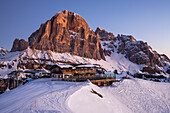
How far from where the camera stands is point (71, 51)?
13875 cm

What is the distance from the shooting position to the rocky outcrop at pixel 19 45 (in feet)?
368

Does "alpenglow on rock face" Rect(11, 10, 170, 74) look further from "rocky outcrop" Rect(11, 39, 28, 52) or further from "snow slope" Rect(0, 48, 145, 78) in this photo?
"snow slope" Rect(0, 48, 145, 78)

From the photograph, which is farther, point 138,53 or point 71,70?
point 138,53

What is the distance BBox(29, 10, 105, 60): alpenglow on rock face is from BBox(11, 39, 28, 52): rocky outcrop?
5.79 metres

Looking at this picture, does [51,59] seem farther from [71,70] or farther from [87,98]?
[87,98]

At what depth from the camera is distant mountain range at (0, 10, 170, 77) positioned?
9932 cm

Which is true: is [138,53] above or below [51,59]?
above

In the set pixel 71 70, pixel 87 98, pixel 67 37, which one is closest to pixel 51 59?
pixel 67 37

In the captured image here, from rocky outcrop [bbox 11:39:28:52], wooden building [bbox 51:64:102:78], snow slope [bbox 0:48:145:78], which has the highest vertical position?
rocky outcrop [bbox 11:39:28:52]

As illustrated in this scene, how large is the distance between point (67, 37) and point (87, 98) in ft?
425

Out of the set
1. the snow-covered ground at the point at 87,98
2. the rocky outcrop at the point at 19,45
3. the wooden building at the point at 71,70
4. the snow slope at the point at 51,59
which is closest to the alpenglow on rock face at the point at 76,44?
the rocky outcrop at the point at 19,45

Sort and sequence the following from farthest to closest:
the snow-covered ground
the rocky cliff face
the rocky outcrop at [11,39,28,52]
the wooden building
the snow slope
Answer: the rocky cliff face → the rocky outcrop at [11,39,28,52] → the snow slope → the wooden building → the snow-covered ground

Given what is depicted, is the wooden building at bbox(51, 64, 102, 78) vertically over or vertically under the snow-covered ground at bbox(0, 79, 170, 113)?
over

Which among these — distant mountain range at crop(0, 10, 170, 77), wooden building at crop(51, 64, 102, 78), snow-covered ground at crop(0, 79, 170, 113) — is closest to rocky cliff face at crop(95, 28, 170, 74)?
distant mountain range at crop(0, 10, 170, 77)
